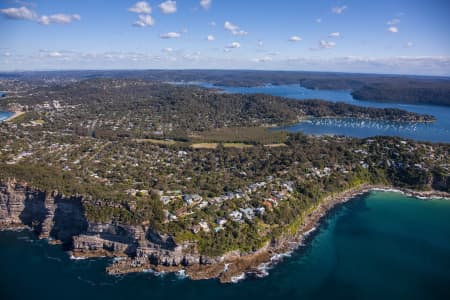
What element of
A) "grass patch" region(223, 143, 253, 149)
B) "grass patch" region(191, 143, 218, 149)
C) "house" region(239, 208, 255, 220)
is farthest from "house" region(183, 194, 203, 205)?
"grass patch" region(223, 143, 253, 149)

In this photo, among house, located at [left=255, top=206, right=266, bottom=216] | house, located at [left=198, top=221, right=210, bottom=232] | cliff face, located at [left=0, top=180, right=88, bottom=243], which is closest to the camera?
house, located at [left=198, top=221, right=210, bottom=232]

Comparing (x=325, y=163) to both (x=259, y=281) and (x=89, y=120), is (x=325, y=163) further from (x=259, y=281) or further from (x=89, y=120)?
(x=89, y=120)

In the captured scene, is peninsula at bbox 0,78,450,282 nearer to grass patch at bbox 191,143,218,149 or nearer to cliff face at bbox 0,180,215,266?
cliff face at bbox 0,180,215,266

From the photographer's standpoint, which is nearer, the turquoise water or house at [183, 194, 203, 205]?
the turquoise water

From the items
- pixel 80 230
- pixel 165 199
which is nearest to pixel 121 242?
pixel 80 230

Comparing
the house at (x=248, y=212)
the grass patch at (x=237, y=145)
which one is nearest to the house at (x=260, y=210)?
the house at (x=248, y=212)

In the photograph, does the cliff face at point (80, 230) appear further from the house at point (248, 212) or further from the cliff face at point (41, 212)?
the house at point (248, 212)
